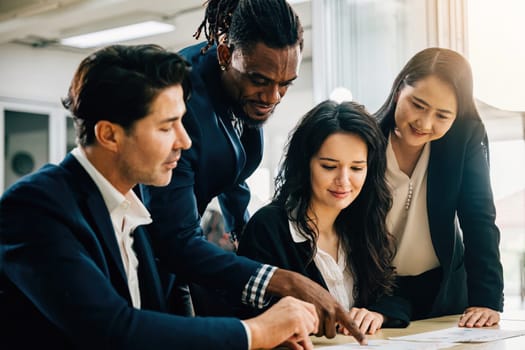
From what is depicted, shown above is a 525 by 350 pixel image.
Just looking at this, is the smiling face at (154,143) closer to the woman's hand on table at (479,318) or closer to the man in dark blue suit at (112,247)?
the man in dark blue suit at (112,247)

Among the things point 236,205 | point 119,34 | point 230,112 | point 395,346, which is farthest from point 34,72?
point 395,346

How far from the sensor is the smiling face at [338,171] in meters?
1.78

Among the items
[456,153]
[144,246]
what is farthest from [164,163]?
[456,153]

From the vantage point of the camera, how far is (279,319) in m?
1.23

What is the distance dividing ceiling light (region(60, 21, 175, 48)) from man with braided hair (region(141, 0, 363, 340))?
4.27 meters

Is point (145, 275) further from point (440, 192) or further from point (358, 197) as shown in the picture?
point (440, 192)

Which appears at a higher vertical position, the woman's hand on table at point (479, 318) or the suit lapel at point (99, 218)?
the suit lapel at point (99, 218)

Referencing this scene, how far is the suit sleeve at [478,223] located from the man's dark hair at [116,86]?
958 millimetres

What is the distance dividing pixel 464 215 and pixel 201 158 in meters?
0.74

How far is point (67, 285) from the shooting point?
1099 millimetres

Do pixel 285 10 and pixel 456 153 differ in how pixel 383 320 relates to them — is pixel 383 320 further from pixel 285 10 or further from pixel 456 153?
pixel 285 10

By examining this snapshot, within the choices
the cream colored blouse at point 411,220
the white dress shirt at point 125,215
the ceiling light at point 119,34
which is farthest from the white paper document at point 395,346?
the ceiling light at point 119,34

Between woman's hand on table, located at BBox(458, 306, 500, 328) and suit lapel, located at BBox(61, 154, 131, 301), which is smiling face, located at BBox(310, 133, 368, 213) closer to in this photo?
woman's hand on table, located at BBox(458, 306, 500, 328)

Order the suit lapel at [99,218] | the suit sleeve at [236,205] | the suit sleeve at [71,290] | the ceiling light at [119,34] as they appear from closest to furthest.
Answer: the suit sleeve at [71,290], the suit lapel at [99,218], the suit sleeve at [236,205], the ceiling light at [119,34]
